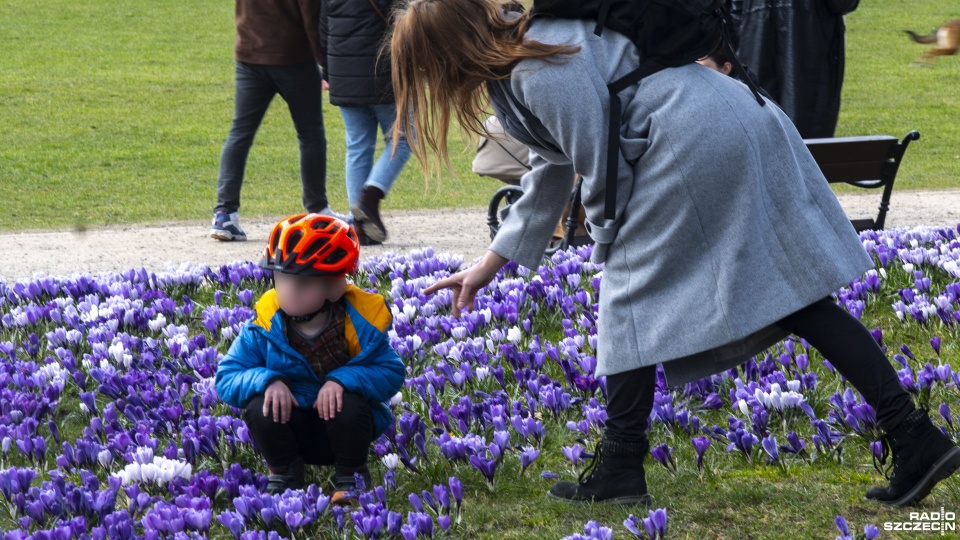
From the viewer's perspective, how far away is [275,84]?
876cm

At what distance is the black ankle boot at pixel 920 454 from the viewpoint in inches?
135

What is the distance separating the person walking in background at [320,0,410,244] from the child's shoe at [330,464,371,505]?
441cm

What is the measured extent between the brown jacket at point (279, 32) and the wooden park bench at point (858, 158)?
329 centimetres

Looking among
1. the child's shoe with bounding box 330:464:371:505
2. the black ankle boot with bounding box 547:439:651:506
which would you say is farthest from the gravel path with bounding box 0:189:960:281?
the black ankle boot with bounding box 547:439:651:506

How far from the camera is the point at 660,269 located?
11.5ft

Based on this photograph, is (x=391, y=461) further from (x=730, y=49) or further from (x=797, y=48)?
(x=797, y=48)

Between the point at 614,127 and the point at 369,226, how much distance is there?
17.0 feet

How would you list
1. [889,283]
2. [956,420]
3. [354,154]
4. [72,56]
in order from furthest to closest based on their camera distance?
[72,56], [354,154], [889,283], [956,420]

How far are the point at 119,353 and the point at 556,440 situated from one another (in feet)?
6.20

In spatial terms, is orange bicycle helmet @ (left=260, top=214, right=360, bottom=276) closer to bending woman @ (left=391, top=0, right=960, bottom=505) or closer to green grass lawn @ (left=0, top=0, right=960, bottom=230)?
bending woman @ (left=391, top=0, right=960, bottom=505)

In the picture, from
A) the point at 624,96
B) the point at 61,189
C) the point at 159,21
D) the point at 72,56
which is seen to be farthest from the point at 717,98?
the point at 159,21

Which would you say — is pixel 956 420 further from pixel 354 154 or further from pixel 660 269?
pixel 354 154

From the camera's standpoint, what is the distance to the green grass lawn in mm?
12391

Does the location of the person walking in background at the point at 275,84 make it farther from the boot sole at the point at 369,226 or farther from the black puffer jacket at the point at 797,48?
the black puffer jacket at the point at 797,48
